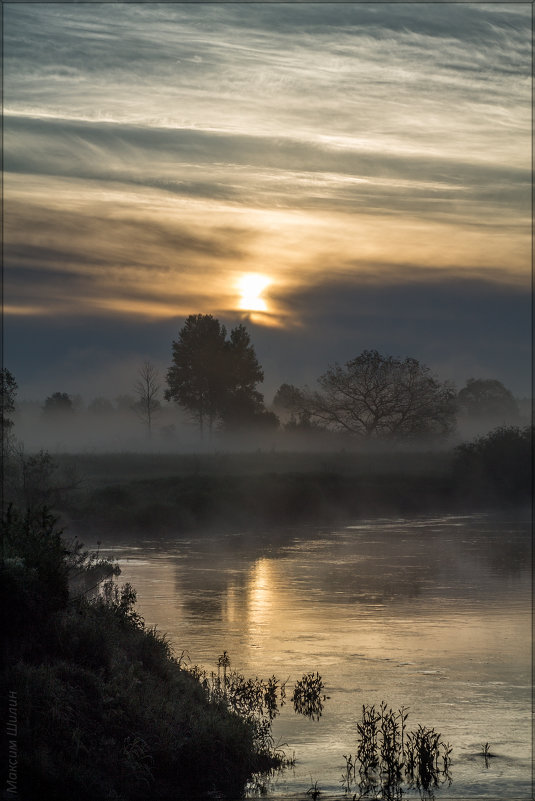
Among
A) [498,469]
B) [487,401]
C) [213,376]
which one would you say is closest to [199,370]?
[213,376]

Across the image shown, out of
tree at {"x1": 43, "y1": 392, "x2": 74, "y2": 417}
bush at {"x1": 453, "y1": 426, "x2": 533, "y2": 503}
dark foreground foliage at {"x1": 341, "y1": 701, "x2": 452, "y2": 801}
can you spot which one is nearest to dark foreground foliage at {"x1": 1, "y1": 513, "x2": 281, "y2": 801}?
dark foreground foliage at {"x1": 341, "y1": 701, "x2": 452, "y2": 801}

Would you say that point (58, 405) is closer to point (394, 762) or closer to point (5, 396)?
point (5, 396)

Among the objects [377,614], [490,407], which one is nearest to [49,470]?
[377,614]

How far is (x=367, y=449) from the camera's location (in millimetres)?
77750

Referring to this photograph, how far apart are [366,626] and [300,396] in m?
62.0

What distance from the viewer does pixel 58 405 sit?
14175 cm

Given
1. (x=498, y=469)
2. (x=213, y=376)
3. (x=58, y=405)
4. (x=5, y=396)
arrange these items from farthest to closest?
(x=58, y=405), (x=213, y=376), (x=498, y=469), (x=5, y=396)

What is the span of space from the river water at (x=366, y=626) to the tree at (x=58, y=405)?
327ft

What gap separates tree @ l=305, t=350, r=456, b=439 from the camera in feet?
265

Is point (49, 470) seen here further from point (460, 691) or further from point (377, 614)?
point (460, 691)

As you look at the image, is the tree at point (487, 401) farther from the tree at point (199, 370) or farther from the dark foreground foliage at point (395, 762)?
the dark foreground foliage at point (395, 762)

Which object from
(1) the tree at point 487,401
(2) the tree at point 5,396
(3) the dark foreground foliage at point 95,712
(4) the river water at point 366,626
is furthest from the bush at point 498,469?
(1) the tree at point 487,401

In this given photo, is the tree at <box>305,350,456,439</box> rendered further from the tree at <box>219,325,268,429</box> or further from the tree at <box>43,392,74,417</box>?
the tree at <box>43,392,74,417</box>

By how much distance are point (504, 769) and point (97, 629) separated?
5.76m
